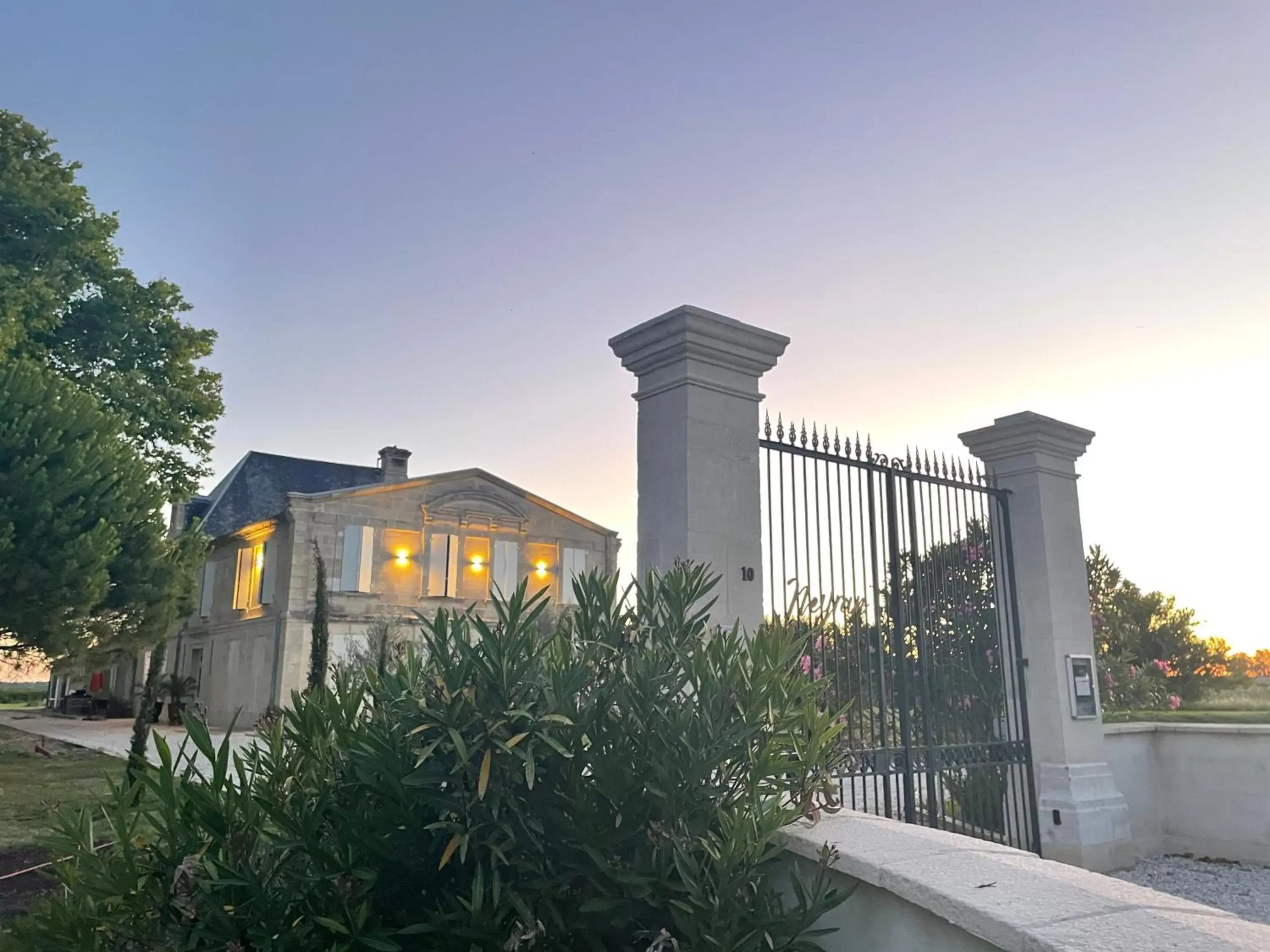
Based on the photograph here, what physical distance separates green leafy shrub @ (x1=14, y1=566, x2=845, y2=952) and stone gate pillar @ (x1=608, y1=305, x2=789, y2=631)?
171 cm

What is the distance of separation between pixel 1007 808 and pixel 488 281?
6.79 meters

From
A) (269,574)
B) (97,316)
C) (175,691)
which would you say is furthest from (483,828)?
(175,691)

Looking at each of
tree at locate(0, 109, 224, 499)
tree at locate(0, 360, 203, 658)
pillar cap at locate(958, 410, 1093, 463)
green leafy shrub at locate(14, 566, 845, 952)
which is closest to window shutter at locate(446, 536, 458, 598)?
tree at locate(0, 109, 224, 499)

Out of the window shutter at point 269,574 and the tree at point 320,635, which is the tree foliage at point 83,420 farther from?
the window shutter at point 269,574

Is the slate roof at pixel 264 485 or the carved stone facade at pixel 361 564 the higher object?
the slate roof at pixel 264 485

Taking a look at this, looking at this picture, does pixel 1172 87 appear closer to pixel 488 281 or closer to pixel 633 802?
pixel 488 281

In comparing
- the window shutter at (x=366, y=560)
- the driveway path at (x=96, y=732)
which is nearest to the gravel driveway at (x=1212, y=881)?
the driveway path at (x=96, y=732)

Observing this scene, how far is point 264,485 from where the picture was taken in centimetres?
2631

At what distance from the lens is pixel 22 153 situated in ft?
45.3

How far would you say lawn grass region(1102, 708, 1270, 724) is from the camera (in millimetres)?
8141

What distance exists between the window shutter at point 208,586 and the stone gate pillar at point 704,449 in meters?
23.4

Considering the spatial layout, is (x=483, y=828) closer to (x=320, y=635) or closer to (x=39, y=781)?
(x=320, y=635)

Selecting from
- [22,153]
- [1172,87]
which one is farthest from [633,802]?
[22,153]

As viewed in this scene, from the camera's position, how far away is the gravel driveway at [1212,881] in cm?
561
